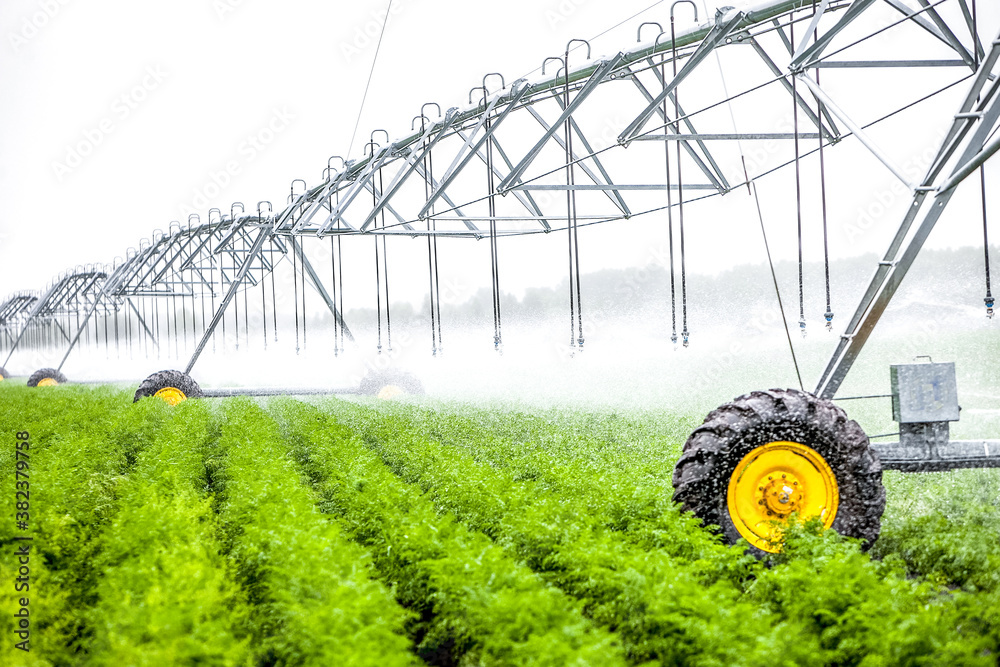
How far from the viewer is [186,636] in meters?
3.84

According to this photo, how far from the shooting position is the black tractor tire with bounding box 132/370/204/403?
62.4 feet

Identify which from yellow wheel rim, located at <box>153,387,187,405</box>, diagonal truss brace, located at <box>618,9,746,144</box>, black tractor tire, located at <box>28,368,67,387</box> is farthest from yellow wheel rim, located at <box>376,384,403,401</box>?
black tractor tire, located at <box>28,368,67,387</box>

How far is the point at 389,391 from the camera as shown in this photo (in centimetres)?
2175

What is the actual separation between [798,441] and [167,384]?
1684cm

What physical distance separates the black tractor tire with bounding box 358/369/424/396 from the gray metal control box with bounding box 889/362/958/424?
1637cm

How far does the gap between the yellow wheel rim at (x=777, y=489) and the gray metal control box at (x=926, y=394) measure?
108cm

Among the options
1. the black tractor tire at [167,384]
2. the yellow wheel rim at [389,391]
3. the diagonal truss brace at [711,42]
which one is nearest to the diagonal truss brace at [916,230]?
the diagonal truss brace at [711,42]

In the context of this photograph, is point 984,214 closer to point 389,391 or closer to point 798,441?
point 798,441

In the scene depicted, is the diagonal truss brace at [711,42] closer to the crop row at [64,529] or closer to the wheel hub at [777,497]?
the wheel hub at [777,497]

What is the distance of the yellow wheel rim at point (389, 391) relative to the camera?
21.6 meters

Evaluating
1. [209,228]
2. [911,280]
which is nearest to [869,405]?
[911,280]

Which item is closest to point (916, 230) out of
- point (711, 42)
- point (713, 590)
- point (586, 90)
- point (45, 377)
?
point (711, 42)

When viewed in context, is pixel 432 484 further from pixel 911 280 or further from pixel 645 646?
pixel 911 280

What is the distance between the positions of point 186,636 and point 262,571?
5.38 feet
